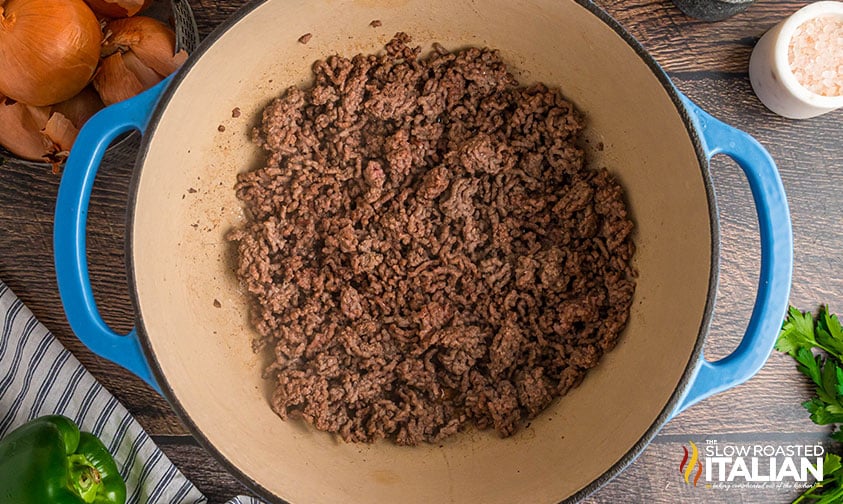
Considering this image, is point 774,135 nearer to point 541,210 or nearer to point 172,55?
point 541,210

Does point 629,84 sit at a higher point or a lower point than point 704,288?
higher

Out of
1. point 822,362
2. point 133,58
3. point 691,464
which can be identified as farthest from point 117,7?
point 822,362

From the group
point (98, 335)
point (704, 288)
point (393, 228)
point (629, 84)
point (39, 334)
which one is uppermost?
point (629, 84)

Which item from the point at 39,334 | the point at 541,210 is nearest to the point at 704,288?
the point at 541,210

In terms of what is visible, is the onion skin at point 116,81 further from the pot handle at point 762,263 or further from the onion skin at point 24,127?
the pot handle at point 762,263

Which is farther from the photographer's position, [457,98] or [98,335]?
[457,98]

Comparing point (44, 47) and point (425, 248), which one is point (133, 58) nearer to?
point (44, 47)
